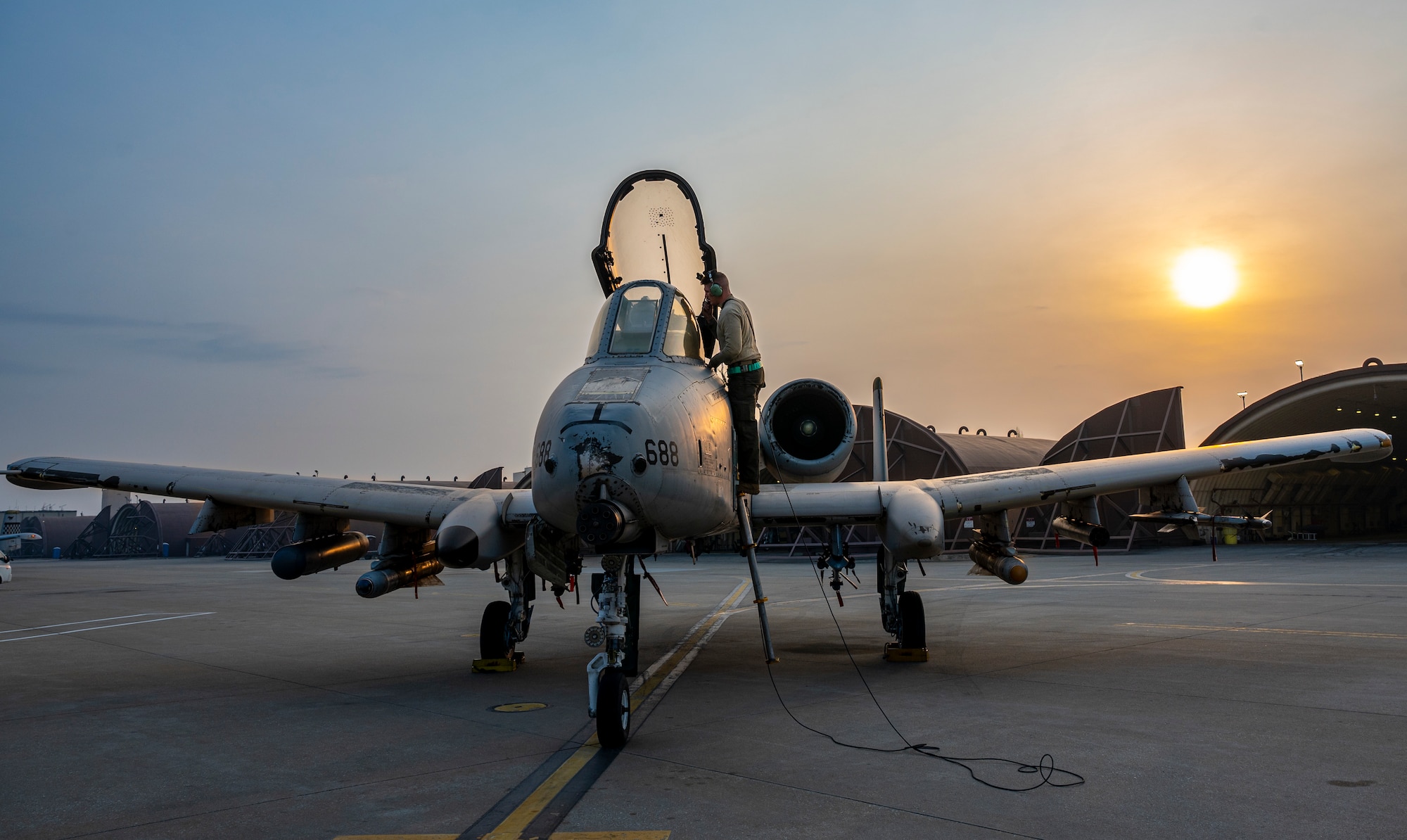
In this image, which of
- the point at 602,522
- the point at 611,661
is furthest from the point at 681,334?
the point at 611,661

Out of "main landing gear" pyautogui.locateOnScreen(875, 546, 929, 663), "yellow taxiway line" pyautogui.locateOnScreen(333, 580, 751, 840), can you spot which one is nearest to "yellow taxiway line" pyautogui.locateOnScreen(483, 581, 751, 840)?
"yellow taxiway line" pyautogui.locateOnScreen(333, 580, 751, 840)

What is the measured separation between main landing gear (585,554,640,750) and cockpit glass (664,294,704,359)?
2.00m

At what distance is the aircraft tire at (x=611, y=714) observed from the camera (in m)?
6.38

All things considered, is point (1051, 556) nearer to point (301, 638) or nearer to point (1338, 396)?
point (1338, 396)

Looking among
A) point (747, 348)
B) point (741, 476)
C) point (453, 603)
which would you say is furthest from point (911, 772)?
point (453, 603)

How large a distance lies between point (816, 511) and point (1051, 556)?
34.2 meters

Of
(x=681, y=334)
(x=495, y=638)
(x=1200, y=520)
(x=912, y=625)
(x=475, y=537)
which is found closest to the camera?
(x=681, y=334)

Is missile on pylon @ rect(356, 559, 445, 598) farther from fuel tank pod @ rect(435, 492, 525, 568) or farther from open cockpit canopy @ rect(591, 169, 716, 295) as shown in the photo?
open cockpit canopy @ rect(591, 169, 716, 295)

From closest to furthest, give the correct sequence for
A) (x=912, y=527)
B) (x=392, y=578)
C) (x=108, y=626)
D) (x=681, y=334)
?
1. (x=681, y=334)
2. (x=912, y=527)
3. (x=392, y=578)
4. (x=108, y=626)

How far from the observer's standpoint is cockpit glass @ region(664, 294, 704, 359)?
26.4 ft

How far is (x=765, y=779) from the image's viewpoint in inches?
218

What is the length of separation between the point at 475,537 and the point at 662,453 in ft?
10.8

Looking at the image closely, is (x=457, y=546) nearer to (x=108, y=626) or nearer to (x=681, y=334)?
(x=681, y=334)

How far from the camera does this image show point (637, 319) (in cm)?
809
